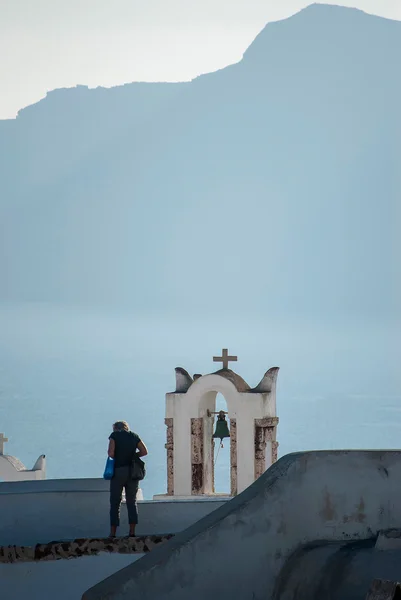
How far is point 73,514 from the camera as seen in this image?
556 inches

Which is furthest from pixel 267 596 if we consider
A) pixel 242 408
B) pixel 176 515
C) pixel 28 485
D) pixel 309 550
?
pixel 242 408

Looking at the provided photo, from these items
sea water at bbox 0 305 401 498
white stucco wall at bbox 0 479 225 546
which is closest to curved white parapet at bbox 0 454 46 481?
white stucco wall at bbox 0 479 225 546

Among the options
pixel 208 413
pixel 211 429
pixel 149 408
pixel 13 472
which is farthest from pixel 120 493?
pixel 149 408

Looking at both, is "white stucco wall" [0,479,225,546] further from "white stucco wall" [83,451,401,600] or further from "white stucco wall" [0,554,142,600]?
"white stucco wall" [83,451,401,600]

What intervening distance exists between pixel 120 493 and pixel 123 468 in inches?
12.6

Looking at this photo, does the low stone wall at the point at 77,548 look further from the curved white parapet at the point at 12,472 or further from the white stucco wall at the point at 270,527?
the curved white parapet at the point at 12,472

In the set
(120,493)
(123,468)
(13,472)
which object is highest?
(13,472)

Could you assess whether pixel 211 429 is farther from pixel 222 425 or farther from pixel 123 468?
pixel 123 468

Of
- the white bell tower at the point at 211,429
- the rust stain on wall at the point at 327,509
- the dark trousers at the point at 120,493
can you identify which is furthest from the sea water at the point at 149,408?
the rust stain on wall at the point at 327,509

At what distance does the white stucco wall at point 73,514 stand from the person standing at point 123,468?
18.5 inches

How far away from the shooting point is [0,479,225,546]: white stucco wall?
13.8 meters

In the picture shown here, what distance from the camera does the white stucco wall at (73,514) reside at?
1379 cm

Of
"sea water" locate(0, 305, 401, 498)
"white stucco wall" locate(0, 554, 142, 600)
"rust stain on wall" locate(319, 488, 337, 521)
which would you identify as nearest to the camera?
"rust stain on wall" locate(319, 488, 337, 521)

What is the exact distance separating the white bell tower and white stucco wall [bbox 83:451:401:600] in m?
11.1
